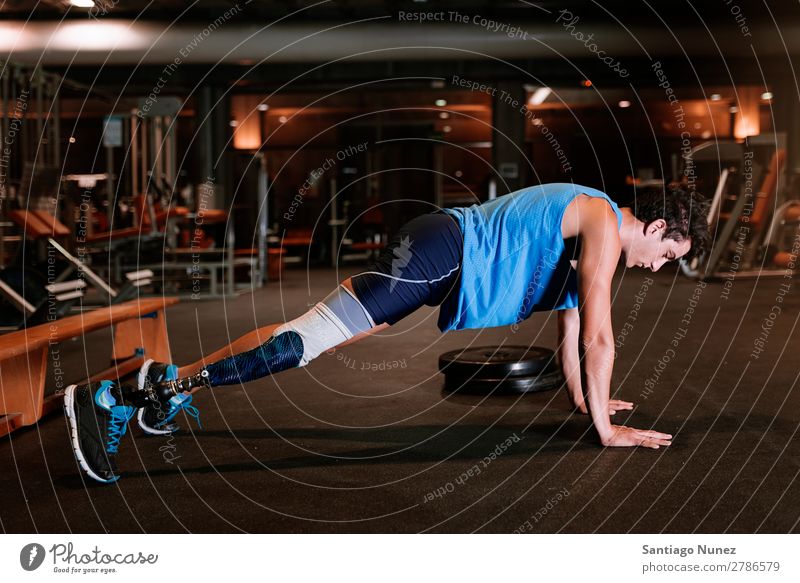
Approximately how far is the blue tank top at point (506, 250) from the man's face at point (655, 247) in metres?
0.12

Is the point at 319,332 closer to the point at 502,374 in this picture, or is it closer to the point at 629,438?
the point at 629,438

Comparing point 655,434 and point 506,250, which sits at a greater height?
point 506,250

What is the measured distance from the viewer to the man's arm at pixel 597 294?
2416mm

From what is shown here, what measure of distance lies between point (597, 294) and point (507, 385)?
4.19 ft

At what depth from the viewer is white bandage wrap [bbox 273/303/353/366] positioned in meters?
2.44

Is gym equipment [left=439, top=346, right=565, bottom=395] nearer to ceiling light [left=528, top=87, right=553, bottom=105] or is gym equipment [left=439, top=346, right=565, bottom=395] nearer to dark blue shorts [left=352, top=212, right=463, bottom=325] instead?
dark blue shorts [left=352, top=212, right=463, bottom=325]

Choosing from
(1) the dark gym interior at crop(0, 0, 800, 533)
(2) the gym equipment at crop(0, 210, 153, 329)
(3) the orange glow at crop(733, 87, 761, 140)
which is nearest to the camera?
(1) the dark gym interior at crop(0, 0, 800, 533)

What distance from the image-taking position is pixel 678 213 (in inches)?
102

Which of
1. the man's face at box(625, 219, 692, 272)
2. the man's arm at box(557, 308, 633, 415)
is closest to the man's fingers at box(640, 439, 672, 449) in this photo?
the man's arm at box(557, 308, 633, 415)

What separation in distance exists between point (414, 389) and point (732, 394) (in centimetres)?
137

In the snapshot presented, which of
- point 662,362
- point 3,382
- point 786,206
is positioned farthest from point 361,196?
point 3,382

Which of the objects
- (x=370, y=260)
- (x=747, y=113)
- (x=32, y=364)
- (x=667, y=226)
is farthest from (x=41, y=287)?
(x=747, y=113)

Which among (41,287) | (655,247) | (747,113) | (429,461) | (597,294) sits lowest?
(429,461)
